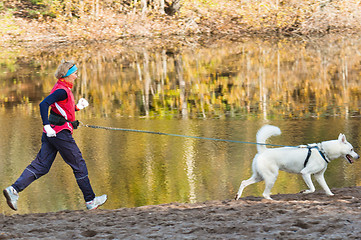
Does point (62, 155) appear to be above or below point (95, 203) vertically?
above

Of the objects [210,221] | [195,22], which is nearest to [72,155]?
[210,221]

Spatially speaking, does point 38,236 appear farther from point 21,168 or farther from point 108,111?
point 108,111

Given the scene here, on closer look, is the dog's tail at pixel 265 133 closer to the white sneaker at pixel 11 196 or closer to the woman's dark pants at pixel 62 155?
the woman's dark pants at pixel 62 155

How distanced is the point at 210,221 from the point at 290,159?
1627 millimetres

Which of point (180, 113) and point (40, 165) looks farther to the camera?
point (180, 113)

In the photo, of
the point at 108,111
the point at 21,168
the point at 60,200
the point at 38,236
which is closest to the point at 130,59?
the point at 108,111

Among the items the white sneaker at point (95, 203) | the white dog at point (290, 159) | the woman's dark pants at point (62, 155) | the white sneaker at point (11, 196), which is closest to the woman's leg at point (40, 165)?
the woman's dark pants at point (62, 155)

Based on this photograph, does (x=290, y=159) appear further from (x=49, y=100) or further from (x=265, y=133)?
(x=49, y=100)

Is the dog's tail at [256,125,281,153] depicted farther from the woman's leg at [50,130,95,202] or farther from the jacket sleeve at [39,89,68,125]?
the jacket sleeve at [39,89,68,125]

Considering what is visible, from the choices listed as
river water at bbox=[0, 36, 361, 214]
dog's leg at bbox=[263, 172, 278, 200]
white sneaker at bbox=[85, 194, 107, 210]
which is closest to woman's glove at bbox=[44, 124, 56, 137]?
white sneaker at bbox=[85, 194, 107, 210]

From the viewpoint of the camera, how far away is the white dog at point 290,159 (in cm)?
690

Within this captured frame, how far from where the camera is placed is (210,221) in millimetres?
5816

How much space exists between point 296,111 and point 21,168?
266 inches

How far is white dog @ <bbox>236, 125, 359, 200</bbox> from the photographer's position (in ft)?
22.6
